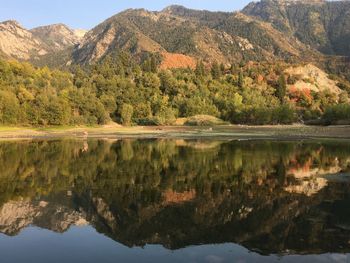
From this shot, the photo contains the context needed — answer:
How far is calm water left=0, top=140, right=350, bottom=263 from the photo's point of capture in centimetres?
1931

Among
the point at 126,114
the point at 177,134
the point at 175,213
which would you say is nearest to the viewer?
the point at 175,213

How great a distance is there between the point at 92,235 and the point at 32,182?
1761cm

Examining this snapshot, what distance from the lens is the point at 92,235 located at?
72.5ft

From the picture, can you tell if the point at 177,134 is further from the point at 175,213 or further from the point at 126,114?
the point at 175,213

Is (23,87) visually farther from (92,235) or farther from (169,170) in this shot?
(92,235)

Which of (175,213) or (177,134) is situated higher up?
(175,213)

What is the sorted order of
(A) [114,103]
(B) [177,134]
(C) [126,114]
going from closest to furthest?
(B) [177,134] < (C) [126,114] < (A) [114,103]

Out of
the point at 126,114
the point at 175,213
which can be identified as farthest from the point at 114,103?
the point at 175,213

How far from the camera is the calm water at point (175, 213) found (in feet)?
63.4

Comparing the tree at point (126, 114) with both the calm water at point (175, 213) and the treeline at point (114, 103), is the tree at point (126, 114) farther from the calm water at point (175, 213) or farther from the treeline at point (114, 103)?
the calm water at point (175, 213)

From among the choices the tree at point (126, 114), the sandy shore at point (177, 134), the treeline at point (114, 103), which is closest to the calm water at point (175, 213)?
the sandy shore at point (177, 134)

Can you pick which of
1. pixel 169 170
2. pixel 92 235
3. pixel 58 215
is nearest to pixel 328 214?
pixel 92 235

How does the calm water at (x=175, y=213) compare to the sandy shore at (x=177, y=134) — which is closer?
the calm water at (x=175, y=213)

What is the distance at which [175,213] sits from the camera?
25.8 meters
